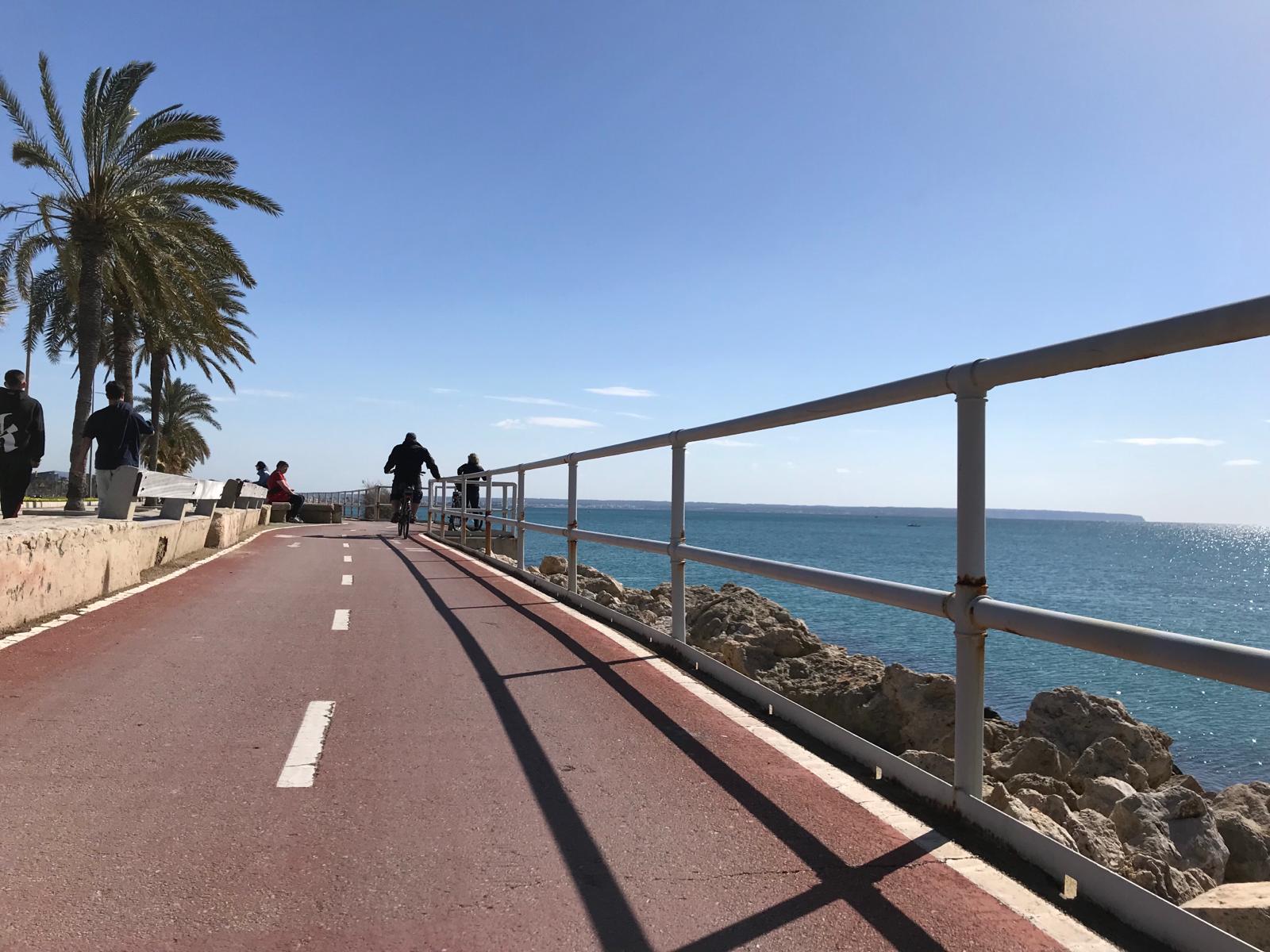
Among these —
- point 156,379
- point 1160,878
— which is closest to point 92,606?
point 1160,878

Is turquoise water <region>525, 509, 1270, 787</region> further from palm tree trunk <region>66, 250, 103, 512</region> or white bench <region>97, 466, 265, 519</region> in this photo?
palm tree trunk <region>66, 250, 103, 512</region>

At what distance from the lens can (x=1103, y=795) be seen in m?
6.00

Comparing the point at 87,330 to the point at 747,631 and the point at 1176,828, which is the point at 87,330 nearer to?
the point at 747,631

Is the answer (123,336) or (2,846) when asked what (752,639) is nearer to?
(2,846)

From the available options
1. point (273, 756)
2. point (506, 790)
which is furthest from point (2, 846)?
point (506, 790)

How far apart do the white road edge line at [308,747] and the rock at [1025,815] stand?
2638 mm

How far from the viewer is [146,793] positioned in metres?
3.42

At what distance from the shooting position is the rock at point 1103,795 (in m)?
5.89

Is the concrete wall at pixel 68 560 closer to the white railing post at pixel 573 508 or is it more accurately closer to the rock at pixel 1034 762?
the white railing post at pixel 573 508

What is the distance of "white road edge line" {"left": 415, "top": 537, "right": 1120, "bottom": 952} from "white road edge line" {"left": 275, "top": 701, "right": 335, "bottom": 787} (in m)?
1.92

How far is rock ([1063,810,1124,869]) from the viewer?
13.2ft

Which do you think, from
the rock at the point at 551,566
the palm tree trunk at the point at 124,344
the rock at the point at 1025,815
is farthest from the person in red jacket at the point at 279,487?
the rock at the point at 1025,815

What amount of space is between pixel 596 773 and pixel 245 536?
17007 millimetres

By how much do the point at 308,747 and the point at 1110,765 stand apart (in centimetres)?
654
